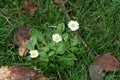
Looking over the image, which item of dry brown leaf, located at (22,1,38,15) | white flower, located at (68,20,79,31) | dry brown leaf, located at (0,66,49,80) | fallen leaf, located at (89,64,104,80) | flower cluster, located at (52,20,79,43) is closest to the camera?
dry brown leaf, located at (0,66,49,80)

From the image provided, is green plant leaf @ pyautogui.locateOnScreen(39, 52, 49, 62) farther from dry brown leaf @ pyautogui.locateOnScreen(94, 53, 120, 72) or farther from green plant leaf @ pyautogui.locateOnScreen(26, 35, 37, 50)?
dry brown leaf @ pyautogui.locateOnScreen(94, 53, 120, 72)

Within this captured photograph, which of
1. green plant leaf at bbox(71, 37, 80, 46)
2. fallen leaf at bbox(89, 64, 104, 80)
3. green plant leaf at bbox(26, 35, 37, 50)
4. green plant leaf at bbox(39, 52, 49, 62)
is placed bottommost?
fallen leaf at bbox(89, 64, 104, 80)

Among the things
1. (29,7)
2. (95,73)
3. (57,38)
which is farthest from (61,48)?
(29,7)

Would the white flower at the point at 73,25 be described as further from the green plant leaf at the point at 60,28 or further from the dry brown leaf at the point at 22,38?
the dry brown leaf at the point at 22,38

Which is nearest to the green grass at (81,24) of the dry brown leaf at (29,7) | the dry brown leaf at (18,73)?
the dry brown leaf at (29,7)

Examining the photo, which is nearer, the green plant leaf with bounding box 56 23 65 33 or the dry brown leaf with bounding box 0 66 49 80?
the dry brown leaf with bounding box 0 66 49 80

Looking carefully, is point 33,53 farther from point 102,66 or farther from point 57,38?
point 102,66

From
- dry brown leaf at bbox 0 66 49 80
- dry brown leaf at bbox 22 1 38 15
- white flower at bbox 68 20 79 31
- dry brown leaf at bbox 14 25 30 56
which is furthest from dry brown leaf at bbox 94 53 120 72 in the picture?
dry brown leaf at bbox 22 1 38 15
